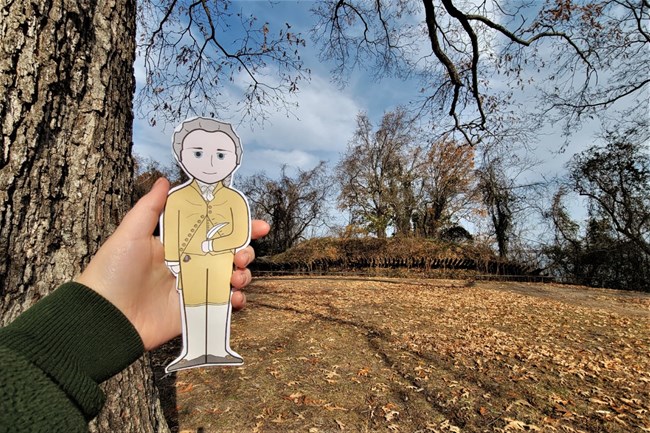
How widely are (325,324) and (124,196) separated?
5356 mm

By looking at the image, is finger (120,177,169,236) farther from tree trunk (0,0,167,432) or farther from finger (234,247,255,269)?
tree trunk (0,0,167,432)

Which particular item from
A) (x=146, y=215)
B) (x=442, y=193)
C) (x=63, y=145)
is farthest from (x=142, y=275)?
(x=442, y=193)

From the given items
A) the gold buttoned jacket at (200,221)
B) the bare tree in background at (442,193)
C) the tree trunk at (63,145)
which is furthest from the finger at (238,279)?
the bare tree in background at (442,193)

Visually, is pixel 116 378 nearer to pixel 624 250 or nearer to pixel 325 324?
pixel 325 324

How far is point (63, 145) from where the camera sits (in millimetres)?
1580

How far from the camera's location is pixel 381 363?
4668 mm

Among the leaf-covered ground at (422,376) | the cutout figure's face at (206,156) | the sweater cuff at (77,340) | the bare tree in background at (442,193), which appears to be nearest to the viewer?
the sweater cuff at (77,340)

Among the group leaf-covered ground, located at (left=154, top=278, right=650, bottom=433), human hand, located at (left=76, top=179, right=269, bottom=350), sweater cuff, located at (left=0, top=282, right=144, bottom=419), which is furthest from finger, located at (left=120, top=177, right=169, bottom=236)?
leaf-covered ground, located at (left=154, top=278, right=650, bottom=433)

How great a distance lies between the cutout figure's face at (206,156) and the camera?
136 cm

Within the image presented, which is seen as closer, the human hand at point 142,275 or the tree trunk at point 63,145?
the human hand at point 142,275

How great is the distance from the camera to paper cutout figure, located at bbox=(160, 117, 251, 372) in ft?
4.41

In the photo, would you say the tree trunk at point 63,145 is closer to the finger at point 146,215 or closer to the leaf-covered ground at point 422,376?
the finger at point 146,215

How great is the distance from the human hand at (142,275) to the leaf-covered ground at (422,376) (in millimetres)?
2425

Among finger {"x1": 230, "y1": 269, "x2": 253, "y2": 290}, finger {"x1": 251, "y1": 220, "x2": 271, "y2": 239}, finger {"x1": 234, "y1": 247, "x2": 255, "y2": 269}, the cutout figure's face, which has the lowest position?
finger {"x1": 230, "y1": 269, "x2": 253, "y2": 290}
